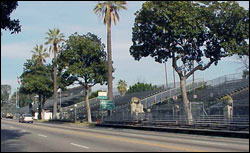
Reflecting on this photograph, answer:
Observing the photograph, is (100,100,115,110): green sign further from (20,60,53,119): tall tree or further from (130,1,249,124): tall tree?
(20,60,53,119): tall tree

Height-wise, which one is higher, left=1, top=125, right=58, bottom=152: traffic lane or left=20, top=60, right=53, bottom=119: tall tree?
left=20, top=60, right=53, bottom=119: tall tree

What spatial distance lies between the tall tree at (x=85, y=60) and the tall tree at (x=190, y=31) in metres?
18.6

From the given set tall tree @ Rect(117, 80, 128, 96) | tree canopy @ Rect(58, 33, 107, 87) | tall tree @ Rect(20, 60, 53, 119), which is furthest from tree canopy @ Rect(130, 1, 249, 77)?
tall tree @ Rect(117, 80, 128, 96)

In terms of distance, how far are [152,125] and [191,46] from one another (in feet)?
29.6

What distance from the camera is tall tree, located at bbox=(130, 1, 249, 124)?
30.1 metres

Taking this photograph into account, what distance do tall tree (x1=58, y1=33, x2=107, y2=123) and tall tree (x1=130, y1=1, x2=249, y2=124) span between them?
61.1 feet

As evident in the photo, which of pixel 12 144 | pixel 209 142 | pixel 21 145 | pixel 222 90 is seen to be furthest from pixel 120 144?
pixel 222 90

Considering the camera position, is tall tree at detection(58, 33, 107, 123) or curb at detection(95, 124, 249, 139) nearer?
curb at detection(95, 124, 249, 139)

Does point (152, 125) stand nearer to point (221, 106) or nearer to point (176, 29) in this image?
point (221, 106)

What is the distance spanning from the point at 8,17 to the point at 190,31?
→ 15054mm

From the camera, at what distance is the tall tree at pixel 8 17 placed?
19781 millimetres

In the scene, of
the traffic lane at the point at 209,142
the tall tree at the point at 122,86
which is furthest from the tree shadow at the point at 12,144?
the tall tree at the point at 122,86

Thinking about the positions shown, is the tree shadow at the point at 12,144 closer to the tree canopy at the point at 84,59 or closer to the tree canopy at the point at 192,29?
the tree canopy at the point at 192,29

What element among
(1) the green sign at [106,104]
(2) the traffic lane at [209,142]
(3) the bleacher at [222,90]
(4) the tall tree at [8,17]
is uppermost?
(4) the tall tree at [8,17]
